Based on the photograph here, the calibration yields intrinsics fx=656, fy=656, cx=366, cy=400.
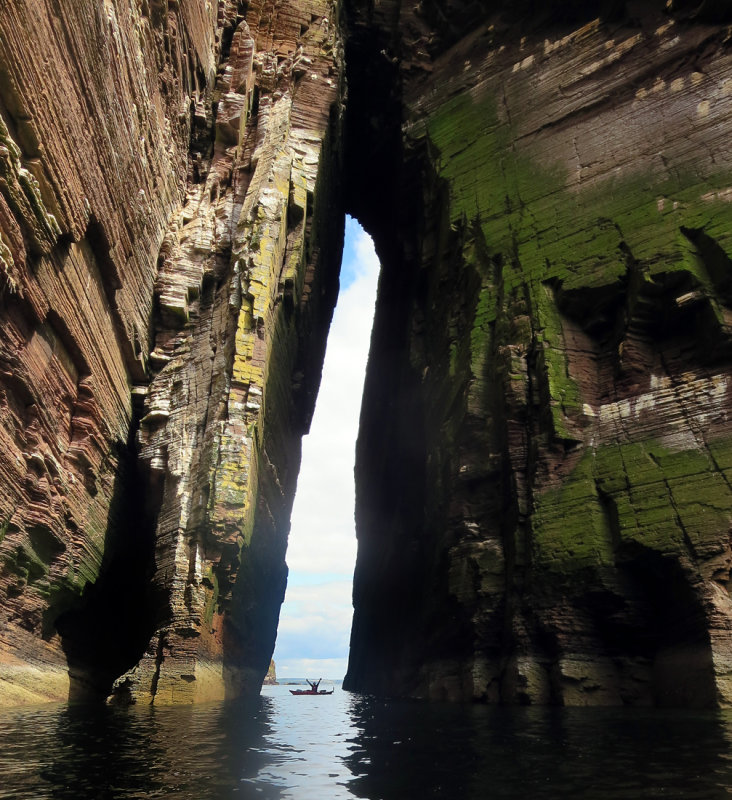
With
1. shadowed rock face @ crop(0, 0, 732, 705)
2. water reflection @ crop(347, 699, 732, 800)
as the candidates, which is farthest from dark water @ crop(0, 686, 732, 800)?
shadowed rock face @ crop(0, 0, 732, 705)

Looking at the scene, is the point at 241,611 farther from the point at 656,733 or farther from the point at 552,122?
the point at 552,122

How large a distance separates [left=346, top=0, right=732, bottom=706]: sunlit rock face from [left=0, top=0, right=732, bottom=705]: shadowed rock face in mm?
69

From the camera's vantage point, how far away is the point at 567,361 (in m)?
13.7

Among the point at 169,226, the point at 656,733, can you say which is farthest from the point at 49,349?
the point at 656,733

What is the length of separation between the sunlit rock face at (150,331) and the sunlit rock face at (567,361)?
13.8 feet

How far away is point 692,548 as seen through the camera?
1050 centimetres

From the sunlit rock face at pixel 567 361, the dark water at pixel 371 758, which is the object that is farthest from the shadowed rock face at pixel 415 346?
the dark water at pixel 371 758

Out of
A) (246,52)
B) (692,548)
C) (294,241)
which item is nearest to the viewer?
(692,548)

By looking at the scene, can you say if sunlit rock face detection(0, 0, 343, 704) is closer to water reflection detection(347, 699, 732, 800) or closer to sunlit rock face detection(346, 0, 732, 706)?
sunlit rock face detection(346, 0, 732, 706)

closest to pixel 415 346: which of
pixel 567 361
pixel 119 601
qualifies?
pixel 567 361

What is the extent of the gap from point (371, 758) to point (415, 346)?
1573 centimetres

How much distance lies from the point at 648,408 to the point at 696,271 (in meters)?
2.82

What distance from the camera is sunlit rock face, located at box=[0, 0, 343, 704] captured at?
32.0ft

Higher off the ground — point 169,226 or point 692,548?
point 169,226
